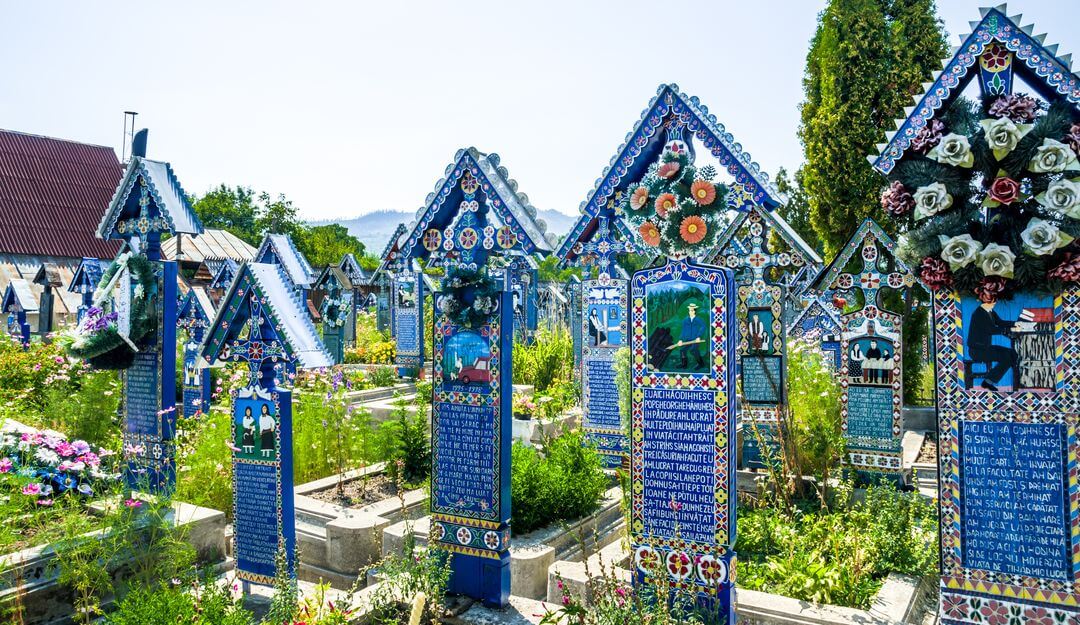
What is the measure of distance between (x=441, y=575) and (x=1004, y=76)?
5189 mm

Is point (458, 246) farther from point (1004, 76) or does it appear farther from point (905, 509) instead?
point (905, 509)

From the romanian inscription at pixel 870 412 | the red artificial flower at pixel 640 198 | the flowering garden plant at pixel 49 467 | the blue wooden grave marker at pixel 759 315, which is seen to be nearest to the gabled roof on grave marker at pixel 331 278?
the blue wooden grave marker at pixel 759 315

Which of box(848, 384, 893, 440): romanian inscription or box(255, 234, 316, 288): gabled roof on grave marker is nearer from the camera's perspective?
box(848, 384, 893, 440): romanian inscription

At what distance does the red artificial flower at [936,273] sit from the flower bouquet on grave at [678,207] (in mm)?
1443

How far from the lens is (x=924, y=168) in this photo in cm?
501

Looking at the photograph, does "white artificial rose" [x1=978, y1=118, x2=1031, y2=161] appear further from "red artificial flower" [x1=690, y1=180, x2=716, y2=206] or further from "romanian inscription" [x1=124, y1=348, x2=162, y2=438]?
"romanian inscription" [x1=124, y1=348, x2=162, y2=438]

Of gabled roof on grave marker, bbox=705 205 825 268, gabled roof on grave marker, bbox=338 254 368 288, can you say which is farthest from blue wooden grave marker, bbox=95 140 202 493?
gabled roof on grave marker, bbox=338 254 368 288

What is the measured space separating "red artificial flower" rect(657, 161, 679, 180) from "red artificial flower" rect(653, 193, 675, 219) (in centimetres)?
18

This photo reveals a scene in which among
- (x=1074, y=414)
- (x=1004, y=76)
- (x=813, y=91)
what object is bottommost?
(x=1074, y=414)

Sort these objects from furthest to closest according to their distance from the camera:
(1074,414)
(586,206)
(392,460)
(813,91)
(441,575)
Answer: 1. (813,91)
2. (392,460)
3. (586,206)
4. (441,575)
5. (1074,414)

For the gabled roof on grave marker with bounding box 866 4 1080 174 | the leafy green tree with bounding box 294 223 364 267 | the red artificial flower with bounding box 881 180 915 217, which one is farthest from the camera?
the leafy green tree with bounding box 294 223 364 267

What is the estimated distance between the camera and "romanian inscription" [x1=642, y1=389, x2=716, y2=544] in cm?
545

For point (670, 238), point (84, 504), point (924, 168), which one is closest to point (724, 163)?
point (670, 238)

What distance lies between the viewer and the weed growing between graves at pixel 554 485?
7492 mm
